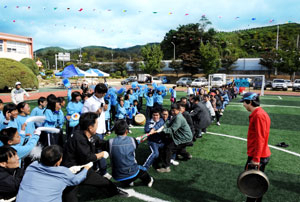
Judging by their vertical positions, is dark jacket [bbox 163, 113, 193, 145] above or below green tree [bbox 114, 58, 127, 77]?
below

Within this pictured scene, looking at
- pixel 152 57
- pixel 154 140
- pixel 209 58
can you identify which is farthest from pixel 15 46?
pixel 154 140

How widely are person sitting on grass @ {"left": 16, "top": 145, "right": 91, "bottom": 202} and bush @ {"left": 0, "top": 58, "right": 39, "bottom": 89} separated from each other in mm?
25926

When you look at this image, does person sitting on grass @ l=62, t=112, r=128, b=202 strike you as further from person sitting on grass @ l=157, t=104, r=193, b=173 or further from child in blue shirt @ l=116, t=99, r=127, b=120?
child in blue shirt @ l=116, t=99, r=127, b=120

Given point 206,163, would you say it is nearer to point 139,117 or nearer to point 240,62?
point 139,117

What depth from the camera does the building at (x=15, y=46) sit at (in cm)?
3828

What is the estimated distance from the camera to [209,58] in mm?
42344

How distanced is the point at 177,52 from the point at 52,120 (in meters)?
52.6

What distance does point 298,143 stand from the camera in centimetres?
727

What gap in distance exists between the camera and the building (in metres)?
38.3

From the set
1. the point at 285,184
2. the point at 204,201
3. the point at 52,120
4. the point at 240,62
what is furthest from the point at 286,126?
the point at 240,62

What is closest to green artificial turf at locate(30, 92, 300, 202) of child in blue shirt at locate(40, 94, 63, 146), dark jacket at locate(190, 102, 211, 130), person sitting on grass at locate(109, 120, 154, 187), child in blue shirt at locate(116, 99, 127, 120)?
person sitting on grass at locate(109, 120, 154, 187)

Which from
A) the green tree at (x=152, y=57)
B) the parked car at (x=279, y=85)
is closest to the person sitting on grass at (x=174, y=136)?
the parked car at (x=279, y=85)

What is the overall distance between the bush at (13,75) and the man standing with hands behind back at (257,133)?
26641mm

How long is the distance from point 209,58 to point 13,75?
108 ft
